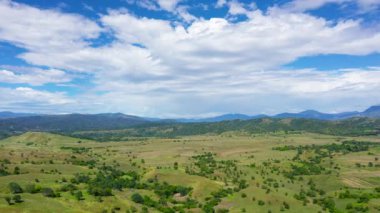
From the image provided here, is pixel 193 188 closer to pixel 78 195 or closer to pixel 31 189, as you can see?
pixel 78 195

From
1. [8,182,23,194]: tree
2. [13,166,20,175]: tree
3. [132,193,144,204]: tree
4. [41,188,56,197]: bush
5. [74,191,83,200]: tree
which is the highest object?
[13,166,20,175]: tree

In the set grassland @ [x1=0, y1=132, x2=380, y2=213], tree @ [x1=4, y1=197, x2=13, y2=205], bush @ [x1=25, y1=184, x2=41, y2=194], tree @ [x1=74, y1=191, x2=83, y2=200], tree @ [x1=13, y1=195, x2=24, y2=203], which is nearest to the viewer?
tree @ [x1=4, y1=197, x2=13, y2=205]

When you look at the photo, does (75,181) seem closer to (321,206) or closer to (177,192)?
(177,192)

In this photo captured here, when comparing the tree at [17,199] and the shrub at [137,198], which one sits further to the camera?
the shrub at [137,198]

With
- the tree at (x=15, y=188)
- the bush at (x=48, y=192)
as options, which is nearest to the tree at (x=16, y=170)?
the tree at (x=15, y=188)

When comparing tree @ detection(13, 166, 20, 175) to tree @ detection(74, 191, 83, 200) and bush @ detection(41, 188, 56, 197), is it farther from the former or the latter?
tree @ detection(74, 191, 83, 200)

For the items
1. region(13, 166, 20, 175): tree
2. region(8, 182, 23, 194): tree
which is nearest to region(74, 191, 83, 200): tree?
region(8, 182, 23, 194): tree

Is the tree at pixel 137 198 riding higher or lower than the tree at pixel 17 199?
lower

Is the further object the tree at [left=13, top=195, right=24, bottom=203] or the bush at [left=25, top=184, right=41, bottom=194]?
the bush at [left=25, top=184, right=41, bottom=194]

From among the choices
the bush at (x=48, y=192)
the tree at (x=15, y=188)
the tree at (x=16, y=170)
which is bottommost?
the bush at (x=48, y=192)

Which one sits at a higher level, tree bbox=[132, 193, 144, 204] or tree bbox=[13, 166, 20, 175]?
tree bbox=[13, 166, 20, 175]

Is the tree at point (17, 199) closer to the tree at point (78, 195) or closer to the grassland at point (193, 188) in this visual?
the grassland at point (193, 188)
